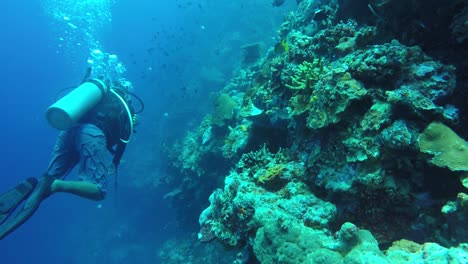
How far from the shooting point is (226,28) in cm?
2952

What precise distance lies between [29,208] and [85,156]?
53.1 inches

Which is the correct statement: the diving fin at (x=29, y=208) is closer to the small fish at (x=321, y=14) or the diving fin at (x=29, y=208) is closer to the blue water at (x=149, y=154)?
the blue water at (x=149, y=154)

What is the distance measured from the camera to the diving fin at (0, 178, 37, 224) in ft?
19.3

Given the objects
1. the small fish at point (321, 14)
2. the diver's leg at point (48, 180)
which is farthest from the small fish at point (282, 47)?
the diver's leg at point (48, 180)

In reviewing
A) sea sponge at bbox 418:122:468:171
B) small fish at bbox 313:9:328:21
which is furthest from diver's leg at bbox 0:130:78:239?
sea sponge at bbox 418:122:468:171

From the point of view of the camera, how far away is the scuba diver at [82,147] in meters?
5.94

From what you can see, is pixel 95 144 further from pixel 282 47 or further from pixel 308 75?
pixel 282 47

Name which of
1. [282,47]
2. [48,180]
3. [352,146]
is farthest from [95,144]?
[352,146]

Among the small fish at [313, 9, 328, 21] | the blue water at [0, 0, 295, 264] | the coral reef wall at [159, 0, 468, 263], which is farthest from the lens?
the blue water at [0, 0, 295, 264]

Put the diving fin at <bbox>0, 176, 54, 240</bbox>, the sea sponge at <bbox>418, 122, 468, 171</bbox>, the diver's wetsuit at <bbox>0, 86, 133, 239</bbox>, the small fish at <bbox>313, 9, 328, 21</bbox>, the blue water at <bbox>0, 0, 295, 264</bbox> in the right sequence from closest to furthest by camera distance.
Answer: the sea sponge at <bbox>418, 122, 468, 171</bbox>, the diving fin at <bbox>0, 176, 54, 240</bbox>, the diver's wetsuit at <bbox>0, 86, 133, 239</bbox>, the small fish at <bbox>313, 9, 328, 21</bbox>, the blue water at <bbox>0, 0, 295, 264</bbox>

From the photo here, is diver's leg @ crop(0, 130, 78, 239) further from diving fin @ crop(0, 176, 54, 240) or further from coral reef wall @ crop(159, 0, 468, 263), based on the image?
coral reef wall @ crop(159, 0, 468, 263)

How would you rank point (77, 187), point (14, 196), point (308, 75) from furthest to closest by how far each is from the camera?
point (14, 196) < point (77, 187) < point (308, 75)

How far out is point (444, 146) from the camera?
113 inches

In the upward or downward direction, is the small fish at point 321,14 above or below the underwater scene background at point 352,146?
above
